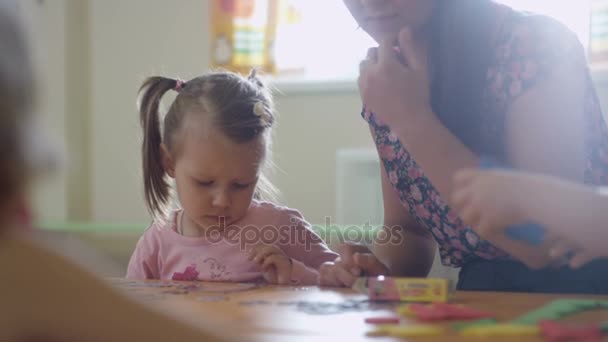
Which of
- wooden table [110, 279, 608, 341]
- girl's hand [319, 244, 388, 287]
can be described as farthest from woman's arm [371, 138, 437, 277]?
wooden table [110, 279, 608, 341]

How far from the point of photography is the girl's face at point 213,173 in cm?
135

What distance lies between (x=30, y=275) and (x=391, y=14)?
834 millimetres

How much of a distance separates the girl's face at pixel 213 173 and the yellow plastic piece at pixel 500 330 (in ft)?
2.55

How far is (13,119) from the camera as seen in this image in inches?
14.5

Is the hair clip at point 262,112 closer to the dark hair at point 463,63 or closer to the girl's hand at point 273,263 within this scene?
the girl's hand at point 273,263

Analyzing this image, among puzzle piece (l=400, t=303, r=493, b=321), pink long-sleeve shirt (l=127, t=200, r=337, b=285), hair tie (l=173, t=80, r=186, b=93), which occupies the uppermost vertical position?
hair tie (l=173, t=80, r=186, b=93)

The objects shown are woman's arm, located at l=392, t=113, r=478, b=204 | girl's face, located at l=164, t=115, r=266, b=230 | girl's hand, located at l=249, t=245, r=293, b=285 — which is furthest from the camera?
girl's face, located at l=164, t=115, r=266, b=230

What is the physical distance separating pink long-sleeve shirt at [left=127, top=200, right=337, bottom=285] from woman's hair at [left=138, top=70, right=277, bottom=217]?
91 millimetres

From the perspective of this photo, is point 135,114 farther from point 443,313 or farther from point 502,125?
point 443,313

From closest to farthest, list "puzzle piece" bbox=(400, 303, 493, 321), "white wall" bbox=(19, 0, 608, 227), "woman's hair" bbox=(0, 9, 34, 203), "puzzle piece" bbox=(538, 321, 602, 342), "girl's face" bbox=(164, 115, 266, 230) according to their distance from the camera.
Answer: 1. "woman's hair" bbox=(0, 9, 34, 203)
2. "puzzle piece" bbox=(538, 321, 602, 342)
3. "puzzle piece" bbox=(400, 303, 493, 321)
4. "girl's face" bbox=(164, 115, 266, 230)
5. "white wall" bbox=(19, 0, 608, 227)

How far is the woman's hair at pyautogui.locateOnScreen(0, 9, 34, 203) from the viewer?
0.36 m

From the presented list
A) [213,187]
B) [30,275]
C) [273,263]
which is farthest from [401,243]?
[30,275]

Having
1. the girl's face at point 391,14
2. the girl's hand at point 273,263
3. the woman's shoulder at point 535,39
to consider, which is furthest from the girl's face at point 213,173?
the woman's shoulder at point 535,39

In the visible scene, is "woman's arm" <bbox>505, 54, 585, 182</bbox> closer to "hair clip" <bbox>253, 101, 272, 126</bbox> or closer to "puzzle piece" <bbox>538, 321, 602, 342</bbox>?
"puzzle piece" <bbox>538, 321, 602, 342</bbox>
